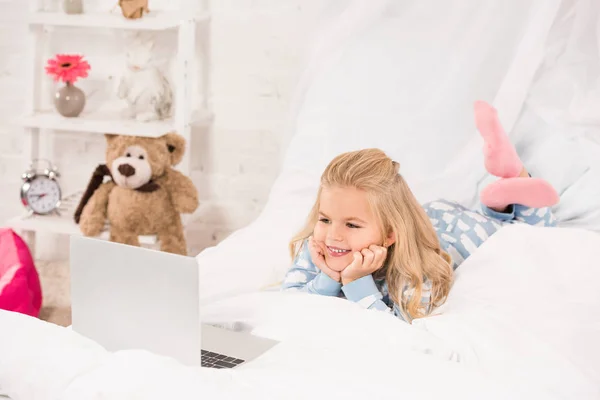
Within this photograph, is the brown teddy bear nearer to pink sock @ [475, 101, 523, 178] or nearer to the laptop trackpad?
pink sock @ [475, 101, 523, 178]

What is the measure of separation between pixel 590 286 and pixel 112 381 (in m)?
0.89

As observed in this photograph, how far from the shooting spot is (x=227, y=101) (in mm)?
2801

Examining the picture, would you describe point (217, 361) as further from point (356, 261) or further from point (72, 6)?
point (72, 6)

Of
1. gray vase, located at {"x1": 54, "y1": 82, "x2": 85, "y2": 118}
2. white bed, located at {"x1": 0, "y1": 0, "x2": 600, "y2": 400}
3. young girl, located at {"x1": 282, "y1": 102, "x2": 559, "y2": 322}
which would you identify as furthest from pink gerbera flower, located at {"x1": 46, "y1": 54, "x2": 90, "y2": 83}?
young girl, located at {"x1": 282, "y1": 102, "x2": 559, "y2": 322}

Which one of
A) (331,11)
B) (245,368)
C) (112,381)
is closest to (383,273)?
(245,368)

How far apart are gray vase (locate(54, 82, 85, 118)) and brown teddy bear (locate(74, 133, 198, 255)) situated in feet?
0.60

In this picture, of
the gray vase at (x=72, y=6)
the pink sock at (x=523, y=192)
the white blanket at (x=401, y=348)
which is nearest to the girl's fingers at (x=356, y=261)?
the white blanket at (x=401, y=348)

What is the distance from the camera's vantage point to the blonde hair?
1.56 m

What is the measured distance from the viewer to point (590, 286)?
1.49 metres

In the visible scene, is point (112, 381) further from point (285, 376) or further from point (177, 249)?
point (177, 249)

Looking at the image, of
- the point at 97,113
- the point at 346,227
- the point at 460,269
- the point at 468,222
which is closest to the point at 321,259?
the point at 346,227

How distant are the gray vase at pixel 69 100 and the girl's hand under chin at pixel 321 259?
135 cm

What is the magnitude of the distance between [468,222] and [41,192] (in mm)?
1450

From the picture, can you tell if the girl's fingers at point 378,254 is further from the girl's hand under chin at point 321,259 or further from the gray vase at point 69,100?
the gray vase at point 69,100
